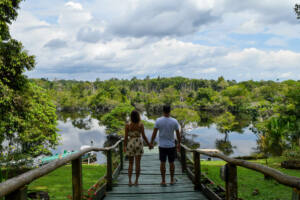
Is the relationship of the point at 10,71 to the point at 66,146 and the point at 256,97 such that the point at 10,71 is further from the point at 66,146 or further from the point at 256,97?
the point at 256,97

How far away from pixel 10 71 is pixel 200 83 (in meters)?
117

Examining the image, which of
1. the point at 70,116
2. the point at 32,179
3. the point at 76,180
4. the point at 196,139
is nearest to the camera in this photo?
the point at 32,179

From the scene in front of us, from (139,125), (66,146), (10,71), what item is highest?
(10,71)

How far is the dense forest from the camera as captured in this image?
1423cm

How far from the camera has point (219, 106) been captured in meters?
70.9

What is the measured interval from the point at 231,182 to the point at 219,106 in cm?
7023

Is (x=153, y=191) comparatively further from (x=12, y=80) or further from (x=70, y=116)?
(x=70, y=116)

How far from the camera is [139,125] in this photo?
517 cm

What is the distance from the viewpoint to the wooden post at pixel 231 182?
3.34 m

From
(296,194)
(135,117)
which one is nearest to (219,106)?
(135,117)

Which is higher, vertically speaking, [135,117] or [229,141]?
[135,117]

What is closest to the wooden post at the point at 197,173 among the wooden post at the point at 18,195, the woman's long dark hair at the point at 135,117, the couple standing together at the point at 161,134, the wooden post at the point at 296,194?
the couple standing together at the point at 161,134

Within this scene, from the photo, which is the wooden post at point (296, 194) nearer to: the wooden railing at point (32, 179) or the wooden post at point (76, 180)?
the wooden railing at point (32, 179)

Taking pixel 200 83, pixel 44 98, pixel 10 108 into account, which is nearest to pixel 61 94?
pixel 200 83
